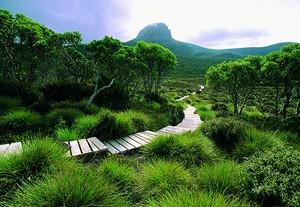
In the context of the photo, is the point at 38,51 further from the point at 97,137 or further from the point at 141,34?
the point at 141,34

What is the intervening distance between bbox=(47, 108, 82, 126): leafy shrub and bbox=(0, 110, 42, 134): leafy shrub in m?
0.36

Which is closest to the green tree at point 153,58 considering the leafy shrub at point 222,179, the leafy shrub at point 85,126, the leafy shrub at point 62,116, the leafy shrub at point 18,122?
the leafy shrub at point 62,116

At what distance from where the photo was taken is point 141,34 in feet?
586

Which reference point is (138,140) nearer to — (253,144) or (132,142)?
(132,142)

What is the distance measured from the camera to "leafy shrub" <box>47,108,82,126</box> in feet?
16.6

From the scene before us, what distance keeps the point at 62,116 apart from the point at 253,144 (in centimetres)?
641

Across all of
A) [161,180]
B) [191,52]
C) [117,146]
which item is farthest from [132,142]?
[191,52]

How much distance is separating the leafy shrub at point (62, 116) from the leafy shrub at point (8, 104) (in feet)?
5.38

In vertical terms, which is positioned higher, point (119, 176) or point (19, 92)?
point (19, 92)

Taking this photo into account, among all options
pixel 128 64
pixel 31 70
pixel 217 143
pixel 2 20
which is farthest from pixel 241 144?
pixel 31 70

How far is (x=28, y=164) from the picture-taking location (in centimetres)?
211

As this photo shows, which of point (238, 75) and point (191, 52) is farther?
point (191, 52)

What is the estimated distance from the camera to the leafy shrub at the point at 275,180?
1671 millimetres

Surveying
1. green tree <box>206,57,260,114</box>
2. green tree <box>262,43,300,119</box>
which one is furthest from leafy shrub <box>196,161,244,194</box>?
green tree <box>206,57,260,114</box>
